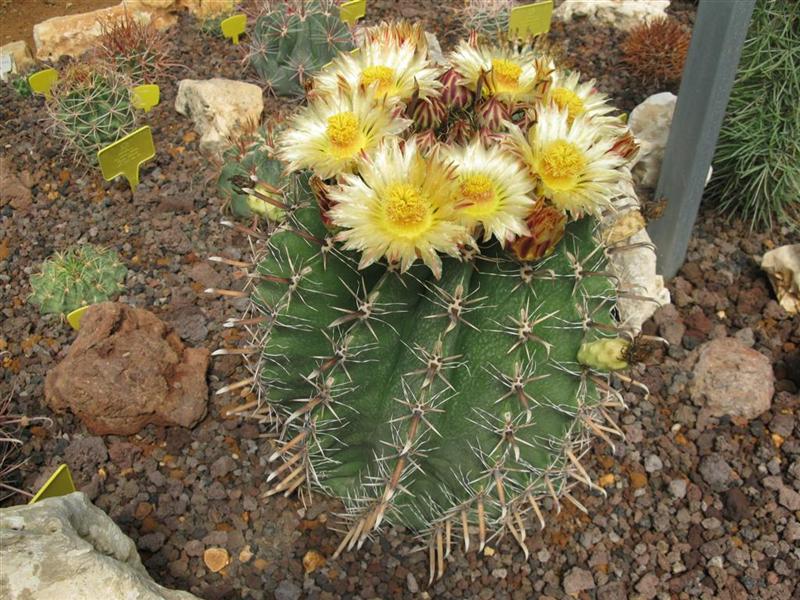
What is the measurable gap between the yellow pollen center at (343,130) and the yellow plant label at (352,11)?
2801 mm

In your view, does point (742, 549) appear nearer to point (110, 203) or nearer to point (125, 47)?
point (110, 203)

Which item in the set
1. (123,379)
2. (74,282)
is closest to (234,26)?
(74,282)

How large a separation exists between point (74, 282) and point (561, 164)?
1874 mm

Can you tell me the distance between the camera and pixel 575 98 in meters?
1.66

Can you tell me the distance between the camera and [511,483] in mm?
1781

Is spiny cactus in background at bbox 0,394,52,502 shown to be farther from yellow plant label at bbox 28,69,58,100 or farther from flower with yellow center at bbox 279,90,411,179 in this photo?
yellow plant label at bbox 28,69,58,100

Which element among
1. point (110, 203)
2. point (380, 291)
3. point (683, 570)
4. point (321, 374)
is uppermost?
point (380, 291)

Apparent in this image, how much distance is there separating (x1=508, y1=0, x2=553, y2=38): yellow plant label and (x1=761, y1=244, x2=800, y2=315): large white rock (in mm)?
1721

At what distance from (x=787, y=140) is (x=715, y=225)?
411 mm

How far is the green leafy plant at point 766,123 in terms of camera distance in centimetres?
283

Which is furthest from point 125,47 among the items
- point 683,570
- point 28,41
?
point 683,570

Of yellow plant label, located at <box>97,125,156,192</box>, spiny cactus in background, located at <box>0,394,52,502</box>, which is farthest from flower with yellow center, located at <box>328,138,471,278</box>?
yellow plant label, located at <box>97,125,156,192</box>

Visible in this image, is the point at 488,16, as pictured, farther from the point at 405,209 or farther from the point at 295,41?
the point at 405,209

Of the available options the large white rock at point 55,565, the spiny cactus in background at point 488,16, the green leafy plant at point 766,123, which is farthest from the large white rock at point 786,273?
the large white rock at point 55,565
